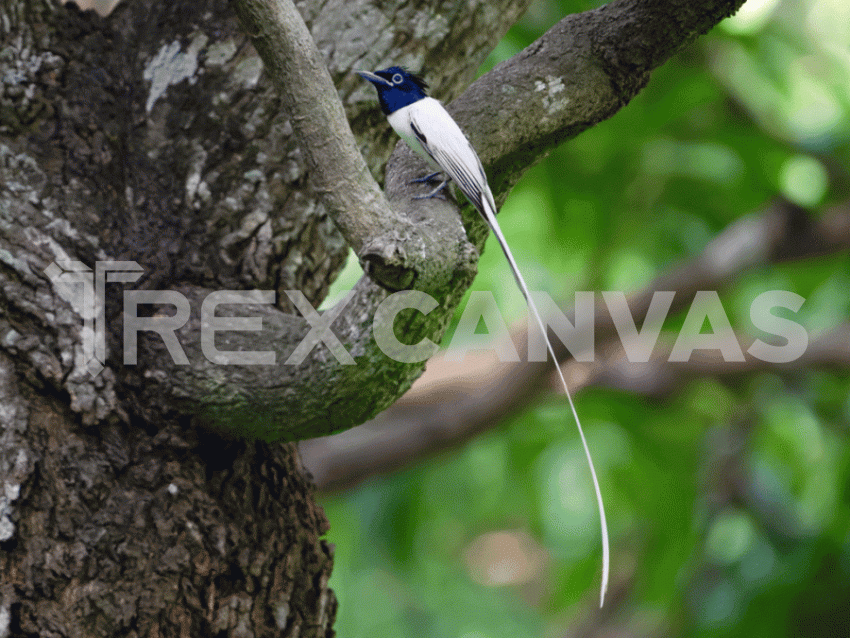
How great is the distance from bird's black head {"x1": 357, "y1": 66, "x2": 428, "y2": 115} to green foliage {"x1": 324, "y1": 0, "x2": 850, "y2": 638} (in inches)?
72.7

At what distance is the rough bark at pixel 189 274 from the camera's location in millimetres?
1525

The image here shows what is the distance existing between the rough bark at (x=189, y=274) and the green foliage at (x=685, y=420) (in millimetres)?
Result: 1874

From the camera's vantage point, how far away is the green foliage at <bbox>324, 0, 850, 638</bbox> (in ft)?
12.1

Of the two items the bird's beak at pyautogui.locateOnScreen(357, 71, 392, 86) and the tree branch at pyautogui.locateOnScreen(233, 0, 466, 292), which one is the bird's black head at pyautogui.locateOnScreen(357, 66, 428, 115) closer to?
the bird's beak at pyautogui.locateOnScreen(357, 71, 392, 86)

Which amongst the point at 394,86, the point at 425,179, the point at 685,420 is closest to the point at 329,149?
the point at 425,179

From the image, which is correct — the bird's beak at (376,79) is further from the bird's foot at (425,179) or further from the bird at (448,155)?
the bird's foot at (425,179)

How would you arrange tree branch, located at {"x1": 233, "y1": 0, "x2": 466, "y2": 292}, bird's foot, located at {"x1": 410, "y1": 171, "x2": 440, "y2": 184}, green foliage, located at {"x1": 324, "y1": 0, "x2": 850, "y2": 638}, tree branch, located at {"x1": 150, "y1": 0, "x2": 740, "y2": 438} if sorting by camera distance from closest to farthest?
1. tree branch, located at {"x1": 233, "y1": 0, "x2": 466, "y2": 292}
2. tree branch, located at {"x1": 150, "y1": 0, "x2": 740, "y2": 438}
3. bird's foot, located at {"x1": 410, "y1": 171, "x2": 440, "y2": 184}
4. green foliage, located at {"x1": 324, "y1": 0, "x2": 850, "y2": 638}

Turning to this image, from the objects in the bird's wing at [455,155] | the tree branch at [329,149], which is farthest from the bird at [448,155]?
the tree branch at [329,149]

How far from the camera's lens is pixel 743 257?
3598 mm

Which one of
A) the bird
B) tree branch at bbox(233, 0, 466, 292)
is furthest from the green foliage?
tree branch at bbox(233, 0, 466, 292)

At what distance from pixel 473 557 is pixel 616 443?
10.8 ft

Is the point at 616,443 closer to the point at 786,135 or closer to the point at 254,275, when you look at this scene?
the point at 786,135

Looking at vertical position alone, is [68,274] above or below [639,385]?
below

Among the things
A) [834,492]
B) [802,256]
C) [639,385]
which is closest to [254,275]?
[639,385]
